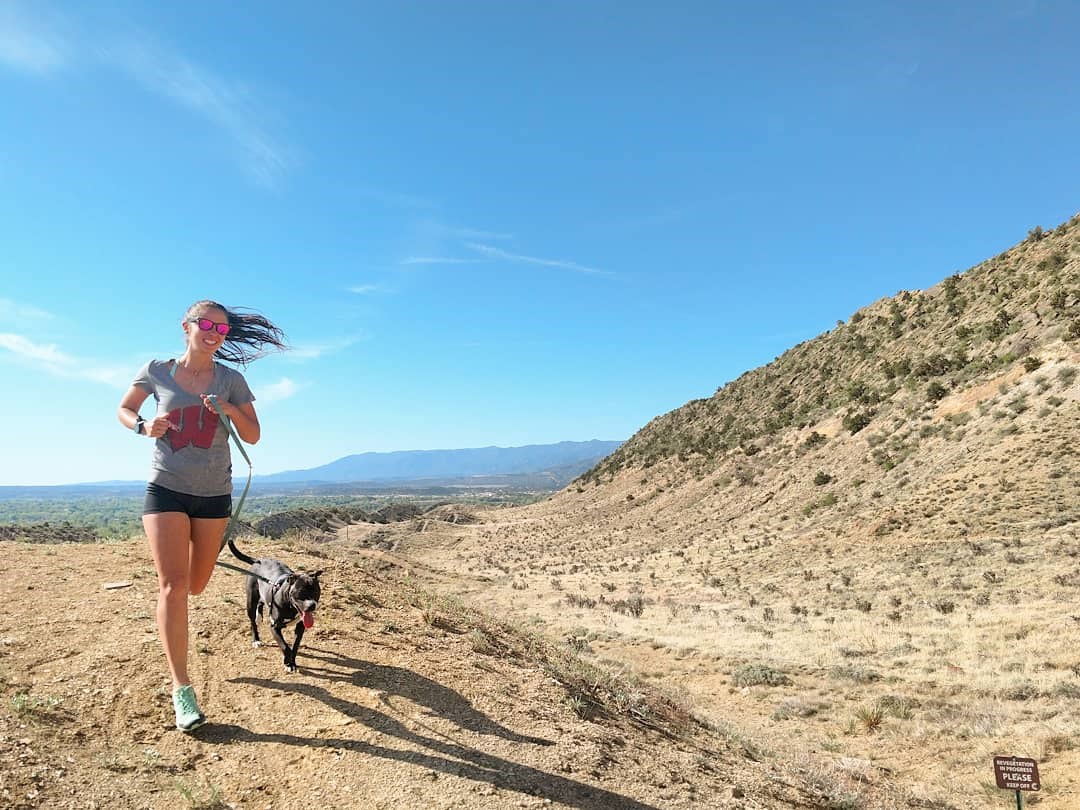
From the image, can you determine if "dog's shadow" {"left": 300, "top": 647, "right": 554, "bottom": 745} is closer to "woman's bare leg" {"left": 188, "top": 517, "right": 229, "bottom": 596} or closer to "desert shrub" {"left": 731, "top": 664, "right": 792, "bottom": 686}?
"woman's bare leg" {"left": 188, "top": 517, "right": 229, "bottom": 596}

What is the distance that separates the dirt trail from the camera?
4.16 m

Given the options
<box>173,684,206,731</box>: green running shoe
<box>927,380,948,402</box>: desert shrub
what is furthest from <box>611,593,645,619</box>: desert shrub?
<box>927,380,948,402</box>: desert shrub

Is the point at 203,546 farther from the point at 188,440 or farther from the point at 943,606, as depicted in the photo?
the point at 943,606

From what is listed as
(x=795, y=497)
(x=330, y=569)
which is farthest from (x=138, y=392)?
(x=795, y=497)

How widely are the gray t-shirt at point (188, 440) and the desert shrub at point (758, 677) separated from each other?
Result: 11.5 m

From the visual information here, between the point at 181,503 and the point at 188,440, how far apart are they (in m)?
0.47

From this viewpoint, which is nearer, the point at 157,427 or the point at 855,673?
the point at 157,427

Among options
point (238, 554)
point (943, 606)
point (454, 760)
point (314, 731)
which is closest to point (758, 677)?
point (943, 606)

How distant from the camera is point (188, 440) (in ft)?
15.1

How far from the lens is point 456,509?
7050 centimetres

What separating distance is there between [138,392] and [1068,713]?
512 inches

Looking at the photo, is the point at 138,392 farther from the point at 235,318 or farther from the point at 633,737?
the point at 633,737

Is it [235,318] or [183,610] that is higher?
[235,318]

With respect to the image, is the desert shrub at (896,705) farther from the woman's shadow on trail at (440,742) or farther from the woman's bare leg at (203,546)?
the woman's bare leg at (203,546)
